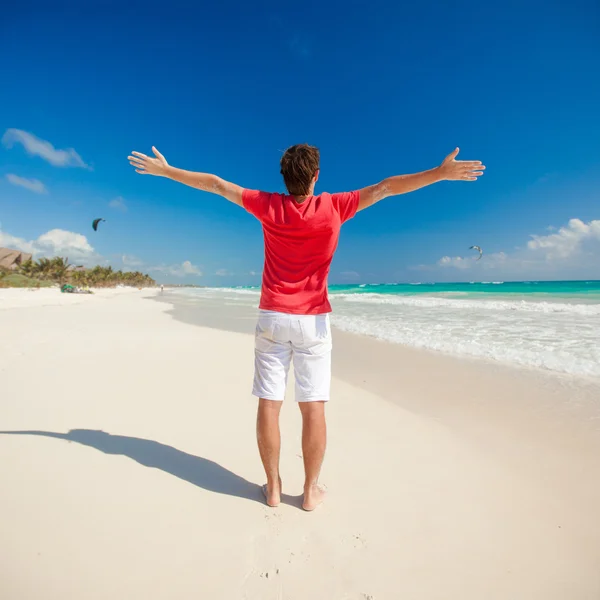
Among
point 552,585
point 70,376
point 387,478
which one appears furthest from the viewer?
point 70,376

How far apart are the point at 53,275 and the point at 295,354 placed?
61.5m

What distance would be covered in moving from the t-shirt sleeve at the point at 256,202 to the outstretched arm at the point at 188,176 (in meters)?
0.04

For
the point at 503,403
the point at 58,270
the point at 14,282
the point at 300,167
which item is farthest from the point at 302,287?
the point at 58,270

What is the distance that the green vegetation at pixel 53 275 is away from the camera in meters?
39.7

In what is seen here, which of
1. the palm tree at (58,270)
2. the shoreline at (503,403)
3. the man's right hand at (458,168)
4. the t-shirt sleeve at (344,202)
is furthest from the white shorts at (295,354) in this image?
the palm tree at (58,270)

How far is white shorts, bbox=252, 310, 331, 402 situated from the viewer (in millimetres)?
1929

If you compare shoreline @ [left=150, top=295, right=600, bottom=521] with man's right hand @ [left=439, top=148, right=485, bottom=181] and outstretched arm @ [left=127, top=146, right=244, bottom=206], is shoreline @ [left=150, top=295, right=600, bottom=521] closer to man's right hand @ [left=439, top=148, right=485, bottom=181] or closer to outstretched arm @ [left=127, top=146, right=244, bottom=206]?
man's right hand @ [left=439, top=148, right=485, bottom=181]

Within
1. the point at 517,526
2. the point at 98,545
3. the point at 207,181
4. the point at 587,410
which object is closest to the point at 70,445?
the point at 98,545

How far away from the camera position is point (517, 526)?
1.83 m

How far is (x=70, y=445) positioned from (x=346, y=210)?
2694mm

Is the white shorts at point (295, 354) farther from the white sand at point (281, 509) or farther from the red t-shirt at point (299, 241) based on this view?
the white sand at point (281, 509)

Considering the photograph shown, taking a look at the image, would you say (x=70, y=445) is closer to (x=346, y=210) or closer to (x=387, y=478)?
(x=387, y=478)

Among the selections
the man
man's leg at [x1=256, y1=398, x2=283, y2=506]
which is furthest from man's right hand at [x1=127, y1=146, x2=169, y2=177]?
man's leg at [x1=256, y1=398, x2=283, y2=506]

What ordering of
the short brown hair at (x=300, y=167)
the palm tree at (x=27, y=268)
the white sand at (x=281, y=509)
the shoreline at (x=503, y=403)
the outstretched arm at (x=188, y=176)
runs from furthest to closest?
1. the palm tree at (x=27, y=268)
2. the shoreline at (x=503, y=403)
3. the outstretched arm at (x=188, y=176)
4. the short brown hair at (x=300, y=167)
5. the white sand at (x=281, y=509)
